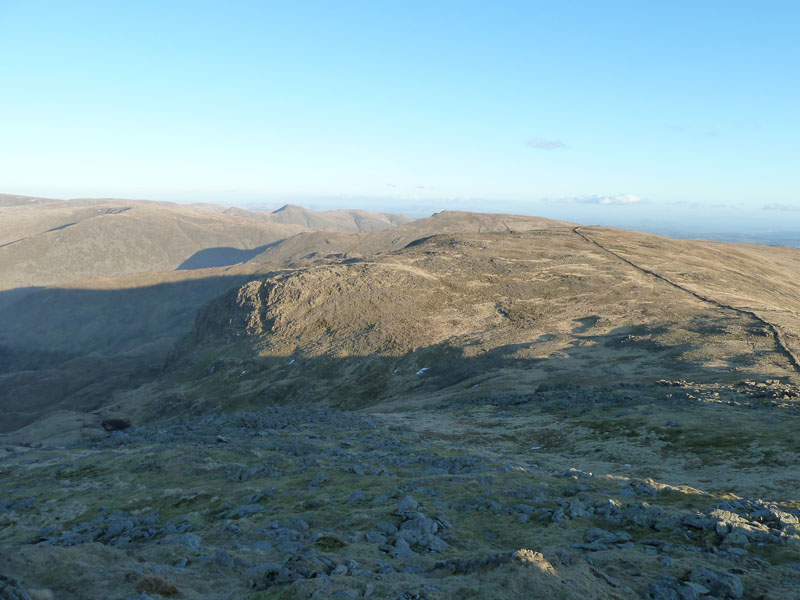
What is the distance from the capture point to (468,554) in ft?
33.7

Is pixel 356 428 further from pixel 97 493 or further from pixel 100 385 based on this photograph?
pixel 100 385

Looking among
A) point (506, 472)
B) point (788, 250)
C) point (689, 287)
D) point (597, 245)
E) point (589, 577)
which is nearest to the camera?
point (589, 577)

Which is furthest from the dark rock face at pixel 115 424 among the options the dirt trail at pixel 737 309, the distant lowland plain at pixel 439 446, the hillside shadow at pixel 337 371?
the dirt trail at pixel 737 309

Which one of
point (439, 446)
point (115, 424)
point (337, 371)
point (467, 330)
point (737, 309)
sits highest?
point (737, 309)

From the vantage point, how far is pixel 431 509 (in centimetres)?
1296

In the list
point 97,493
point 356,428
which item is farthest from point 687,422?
point 97,493

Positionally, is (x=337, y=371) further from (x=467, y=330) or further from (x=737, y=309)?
(x=737, y=309)

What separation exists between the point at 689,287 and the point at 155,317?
118m

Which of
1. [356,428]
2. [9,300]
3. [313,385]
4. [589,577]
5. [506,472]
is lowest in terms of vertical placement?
[9,300]

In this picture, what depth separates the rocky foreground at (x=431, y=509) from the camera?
841cm

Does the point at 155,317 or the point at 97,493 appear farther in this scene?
the point at 155,317

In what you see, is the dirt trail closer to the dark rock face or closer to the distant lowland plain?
the distant lowland plain

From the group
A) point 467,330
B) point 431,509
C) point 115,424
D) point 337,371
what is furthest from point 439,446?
point 115,424

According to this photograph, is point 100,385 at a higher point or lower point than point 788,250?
lower
